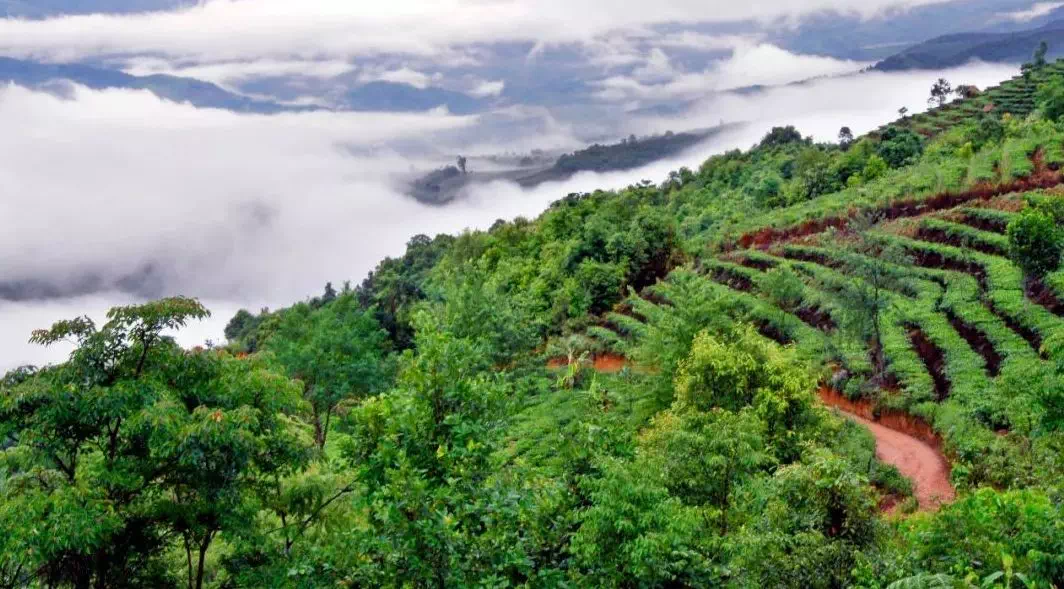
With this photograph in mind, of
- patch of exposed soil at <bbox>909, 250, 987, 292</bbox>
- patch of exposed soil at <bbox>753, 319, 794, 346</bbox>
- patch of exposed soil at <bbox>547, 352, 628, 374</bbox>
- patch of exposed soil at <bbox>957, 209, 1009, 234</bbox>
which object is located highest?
patch of exposed soil at <bbox>957, 209, 1009, 234</bbox>

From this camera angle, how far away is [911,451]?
24641mm

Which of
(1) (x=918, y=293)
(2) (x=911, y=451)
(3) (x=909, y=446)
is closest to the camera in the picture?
(2) (x=911, y=451)

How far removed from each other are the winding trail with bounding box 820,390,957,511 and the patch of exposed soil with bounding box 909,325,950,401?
165 centimetres

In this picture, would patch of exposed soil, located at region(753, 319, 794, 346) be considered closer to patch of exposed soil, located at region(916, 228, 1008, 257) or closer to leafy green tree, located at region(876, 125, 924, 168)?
patch of exposed soil, located at region(916, 228, 1008, 257)

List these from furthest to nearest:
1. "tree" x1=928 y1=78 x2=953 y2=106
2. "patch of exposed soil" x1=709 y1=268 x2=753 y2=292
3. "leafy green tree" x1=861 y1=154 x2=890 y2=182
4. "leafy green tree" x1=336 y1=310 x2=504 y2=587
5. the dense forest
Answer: "tree" x1=928 y1=78 x2=953 y2=106, "leafy green tree" x1=861 y1=154 x2=890 y2=182, "patch of exposed soil" x1=709 y1=268 x2=753 y2=292, the dense forest, "leafy green tree" x1=336 y1=310 x2=504 y2=587

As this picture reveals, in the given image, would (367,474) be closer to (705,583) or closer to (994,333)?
(705,583)

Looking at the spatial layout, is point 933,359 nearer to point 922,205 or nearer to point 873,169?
point 922,205

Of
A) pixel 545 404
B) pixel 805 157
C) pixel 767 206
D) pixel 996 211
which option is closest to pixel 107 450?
pixel 545 404

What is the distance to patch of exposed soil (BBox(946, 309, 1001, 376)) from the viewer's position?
26.9 metres

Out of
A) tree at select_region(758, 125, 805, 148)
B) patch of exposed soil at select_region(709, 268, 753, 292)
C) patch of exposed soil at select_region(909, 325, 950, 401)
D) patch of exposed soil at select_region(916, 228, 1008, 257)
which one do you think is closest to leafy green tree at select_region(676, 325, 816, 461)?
patch of exposed soil at select_region(909, 325, 950, 401)

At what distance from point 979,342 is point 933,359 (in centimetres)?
161

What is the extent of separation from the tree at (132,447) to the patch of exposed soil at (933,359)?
74.0 feet

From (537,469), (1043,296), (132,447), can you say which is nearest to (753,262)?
(1043,296)

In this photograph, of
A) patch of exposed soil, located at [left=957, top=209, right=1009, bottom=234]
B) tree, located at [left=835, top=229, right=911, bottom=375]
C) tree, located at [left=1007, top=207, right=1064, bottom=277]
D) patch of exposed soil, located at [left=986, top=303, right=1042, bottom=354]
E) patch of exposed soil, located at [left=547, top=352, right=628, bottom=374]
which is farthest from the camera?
patch of exposed soil, located at [left=547, top=352, right=628, bottom=374]
